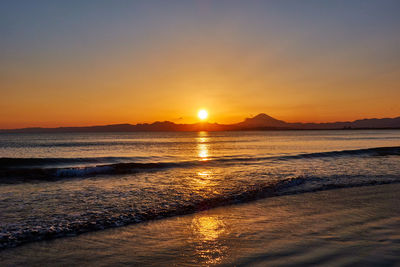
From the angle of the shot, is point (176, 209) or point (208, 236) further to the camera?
point (176, 209)

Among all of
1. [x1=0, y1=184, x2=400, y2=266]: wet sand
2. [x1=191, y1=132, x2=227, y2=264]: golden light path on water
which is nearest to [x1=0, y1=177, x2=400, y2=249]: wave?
[x1=0, y1=184, x2=400, y2=266]: wet sand

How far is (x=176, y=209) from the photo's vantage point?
9039 mm

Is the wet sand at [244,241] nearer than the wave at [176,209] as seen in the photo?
Yes

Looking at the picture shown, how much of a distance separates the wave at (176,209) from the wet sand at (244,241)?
45cm

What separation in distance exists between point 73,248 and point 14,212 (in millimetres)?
4283

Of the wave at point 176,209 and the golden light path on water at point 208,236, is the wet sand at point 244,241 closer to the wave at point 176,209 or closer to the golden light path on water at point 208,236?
the golden light path on water at point 208,236

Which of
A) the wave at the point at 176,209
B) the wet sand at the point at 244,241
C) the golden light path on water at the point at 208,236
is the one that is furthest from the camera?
the wave at the point at 176,209

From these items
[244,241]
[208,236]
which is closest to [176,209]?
[208,236]

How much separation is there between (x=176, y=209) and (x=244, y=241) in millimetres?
3577

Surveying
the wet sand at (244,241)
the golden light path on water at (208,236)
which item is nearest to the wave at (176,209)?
the wet sand at (244,241)

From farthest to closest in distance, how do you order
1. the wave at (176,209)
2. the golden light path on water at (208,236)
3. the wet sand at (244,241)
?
the wave at (176,209)
the golden light path on water at (208,236)
the wet sand at (244,241)

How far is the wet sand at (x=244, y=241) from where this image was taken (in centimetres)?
504

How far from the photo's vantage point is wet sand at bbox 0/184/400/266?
5.04 metres

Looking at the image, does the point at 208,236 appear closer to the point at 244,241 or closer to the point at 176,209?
the point at 244,241
